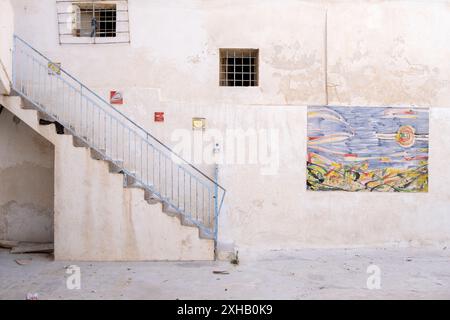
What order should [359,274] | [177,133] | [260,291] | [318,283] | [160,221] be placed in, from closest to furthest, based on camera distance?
1. [260,291]
2. [318,283]
3. [359,274]
4. [160,221]
5. [177,133]

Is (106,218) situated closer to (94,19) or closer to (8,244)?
(8,244)

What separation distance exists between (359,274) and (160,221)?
145 inches

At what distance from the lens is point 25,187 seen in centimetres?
958

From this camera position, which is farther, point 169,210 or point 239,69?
point 239,69

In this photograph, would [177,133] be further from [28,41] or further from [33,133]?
[28,41]

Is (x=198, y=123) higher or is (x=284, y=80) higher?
(x=284, y=80)

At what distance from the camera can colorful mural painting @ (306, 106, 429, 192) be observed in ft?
31.1

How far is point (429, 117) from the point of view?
9680 millimetres

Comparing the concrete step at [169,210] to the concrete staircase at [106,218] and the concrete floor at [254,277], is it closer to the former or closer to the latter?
the concrete staircase at [106,218]

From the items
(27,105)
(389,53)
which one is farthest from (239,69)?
(27,105)

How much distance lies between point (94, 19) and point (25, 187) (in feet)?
12.5

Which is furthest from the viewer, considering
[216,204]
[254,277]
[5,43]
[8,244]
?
[8,244]

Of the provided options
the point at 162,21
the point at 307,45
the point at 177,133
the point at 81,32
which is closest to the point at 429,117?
the point at 307,45

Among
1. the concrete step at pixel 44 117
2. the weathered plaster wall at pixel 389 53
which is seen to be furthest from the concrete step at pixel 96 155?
the weathered plaster wall at pixel 389 53
